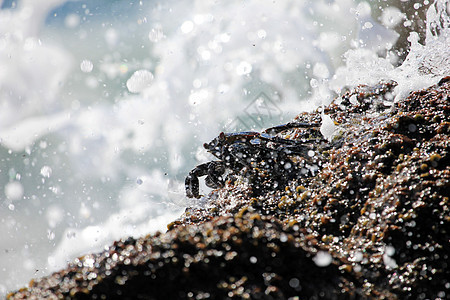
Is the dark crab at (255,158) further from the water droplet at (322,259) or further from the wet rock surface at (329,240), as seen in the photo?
the water droplet at (322,259)

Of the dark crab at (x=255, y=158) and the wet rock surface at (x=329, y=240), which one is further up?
the dark crab at (x=255, y=158)

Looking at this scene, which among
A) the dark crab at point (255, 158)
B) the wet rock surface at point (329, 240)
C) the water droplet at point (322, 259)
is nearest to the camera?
the wet rock surface at point (329, 240)

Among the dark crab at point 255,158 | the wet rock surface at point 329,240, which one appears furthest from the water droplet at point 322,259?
A: the dark crab at point 255,158

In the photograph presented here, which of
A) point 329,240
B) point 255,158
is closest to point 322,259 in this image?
point 329,240

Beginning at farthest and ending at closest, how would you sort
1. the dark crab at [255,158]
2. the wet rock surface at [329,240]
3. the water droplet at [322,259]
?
the dark crab at [255,158]
the water droplet at [322,259]
the wet rock surface at [329,240]

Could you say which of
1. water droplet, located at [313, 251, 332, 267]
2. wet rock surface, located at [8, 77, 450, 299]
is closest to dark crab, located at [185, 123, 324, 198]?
wet rock surface, located at [8, 77, 450, 299]

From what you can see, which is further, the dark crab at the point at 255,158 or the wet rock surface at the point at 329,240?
the dark crab at the point at 255,158
